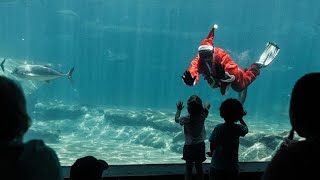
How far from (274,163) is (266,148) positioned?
1027 cm

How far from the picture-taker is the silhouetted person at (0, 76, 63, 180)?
171 cm

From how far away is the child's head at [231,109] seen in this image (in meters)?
3.75

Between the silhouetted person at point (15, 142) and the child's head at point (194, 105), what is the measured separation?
2.77m

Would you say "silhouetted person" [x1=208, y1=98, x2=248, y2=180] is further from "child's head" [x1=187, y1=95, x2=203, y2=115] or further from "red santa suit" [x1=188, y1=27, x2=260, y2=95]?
"red santa suit" [x1=188, y1=27, x2=260, y2=95]

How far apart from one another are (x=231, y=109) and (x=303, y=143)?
1.99 m

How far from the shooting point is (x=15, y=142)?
174 cm

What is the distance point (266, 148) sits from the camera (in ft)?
38.2

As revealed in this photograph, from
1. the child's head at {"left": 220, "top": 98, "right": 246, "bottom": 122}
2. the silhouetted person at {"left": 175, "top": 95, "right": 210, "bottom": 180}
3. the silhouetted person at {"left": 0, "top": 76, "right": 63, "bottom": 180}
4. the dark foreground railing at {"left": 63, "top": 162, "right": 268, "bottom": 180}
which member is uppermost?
the silhouetted person at {"left": 0, "top": 76, "right": 63, "bottom": 180}

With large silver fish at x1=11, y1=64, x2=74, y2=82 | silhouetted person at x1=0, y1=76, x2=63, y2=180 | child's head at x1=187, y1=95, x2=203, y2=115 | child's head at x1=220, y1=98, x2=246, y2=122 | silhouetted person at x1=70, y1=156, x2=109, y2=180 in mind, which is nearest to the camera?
silhouetted person at x1=0, y1=76, x2=63, y2=180

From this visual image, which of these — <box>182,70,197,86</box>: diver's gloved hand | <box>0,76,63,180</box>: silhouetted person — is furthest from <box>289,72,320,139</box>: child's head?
<box>182,70,197,86</box>: diver's gloved hand

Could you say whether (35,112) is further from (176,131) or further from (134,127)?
(176,131)

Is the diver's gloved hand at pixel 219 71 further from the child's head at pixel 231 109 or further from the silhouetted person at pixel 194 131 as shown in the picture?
the child's head at pixel 231 109

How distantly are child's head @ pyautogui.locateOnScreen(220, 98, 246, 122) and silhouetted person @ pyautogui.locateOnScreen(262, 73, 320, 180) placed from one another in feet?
6.11

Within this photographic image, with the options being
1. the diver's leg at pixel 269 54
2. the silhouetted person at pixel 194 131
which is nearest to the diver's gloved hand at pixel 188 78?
the silhouetted person at pixel 194 131
